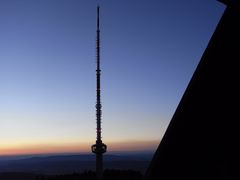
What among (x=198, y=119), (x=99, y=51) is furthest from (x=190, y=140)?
(x=99, y=51)

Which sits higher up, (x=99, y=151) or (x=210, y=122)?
(x=99, y=151)

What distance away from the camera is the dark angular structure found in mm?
3109

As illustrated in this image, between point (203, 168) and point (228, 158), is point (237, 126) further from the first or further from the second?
point (203, 168)

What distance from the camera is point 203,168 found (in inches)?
139

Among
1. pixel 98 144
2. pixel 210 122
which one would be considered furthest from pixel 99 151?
pixel 210 122

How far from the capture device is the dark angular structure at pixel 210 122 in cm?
311

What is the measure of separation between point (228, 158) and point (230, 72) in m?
0.72

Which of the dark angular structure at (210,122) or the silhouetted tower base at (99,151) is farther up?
the silhouetted tower base at (99,151)

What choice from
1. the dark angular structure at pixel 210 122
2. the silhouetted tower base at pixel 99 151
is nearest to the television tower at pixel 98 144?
the silhouetted tower base at pixel 99 151

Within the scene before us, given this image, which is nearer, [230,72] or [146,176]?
[230,72]

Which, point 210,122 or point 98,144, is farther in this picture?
point 98,144

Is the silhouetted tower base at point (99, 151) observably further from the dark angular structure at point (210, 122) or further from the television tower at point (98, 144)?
the dark angular structure at point (210, 122)

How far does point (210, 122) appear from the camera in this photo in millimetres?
3385

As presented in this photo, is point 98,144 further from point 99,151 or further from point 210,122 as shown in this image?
point 210,122
